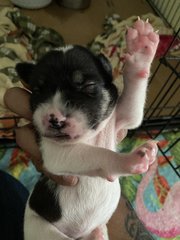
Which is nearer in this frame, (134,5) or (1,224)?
(1,224)

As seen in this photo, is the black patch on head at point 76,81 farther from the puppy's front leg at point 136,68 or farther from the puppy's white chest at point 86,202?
the puppy's white chest at point 86,202

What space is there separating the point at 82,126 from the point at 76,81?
0.11 meters

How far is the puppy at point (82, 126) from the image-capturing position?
0.84 m

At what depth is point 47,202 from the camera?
1072mm

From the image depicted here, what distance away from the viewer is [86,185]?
40.5 inches

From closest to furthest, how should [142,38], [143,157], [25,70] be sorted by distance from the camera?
[143,157] < [142,38] < [25,70]

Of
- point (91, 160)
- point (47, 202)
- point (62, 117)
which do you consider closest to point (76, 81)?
point (62, 117)

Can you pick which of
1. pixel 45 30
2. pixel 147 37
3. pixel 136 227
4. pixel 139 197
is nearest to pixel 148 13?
pixel 45 30

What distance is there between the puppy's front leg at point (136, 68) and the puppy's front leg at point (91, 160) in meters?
0.21

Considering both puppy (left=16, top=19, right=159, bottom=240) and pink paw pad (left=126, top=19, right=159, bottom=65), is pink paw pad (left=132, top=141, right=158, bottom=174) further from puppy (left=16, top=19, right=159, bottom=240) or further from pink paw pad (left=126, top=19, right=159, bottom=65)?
pink paw pad (left=126, top=19, right=159, bottom=65)

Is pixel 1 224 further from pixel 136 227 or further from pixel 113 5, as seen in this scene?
pixel 113 5

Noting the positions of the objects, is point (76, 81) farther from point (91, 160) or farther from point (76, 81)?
point (91, 160)

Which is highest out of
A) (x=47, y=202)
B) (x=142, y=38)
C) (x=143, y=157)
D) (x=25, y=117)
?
(x=142, y=38)

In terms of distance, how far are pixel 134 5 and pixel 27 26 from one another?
3.37 ft
